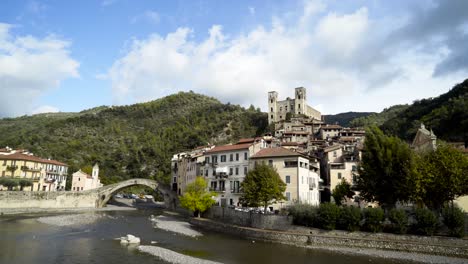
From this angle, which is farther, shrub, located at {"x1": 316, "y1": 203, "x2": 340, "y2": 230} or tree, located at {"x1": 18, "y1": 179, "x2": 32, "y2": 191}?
tree, located at {"x1": 18, "y1": 179, "x2": 32, "y2": 191}

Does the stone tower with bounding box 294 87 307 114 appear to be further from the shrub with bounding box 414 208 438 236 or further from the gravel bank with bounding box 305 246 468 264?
the gravel bank with bounding box 305 246 468 264

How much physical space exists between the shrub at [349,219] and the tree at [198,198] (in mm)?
22054

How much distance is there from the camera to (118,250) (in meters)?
30.8

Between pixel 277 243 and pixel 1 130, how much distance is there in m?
173

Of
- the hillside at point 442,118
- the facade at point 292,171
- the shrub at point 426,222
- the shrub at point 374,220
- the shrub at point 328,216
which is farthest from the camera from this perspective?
the hillside at point 442,118

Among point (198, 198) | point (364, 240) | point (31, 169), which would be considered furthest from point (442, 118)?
point (31, 169)

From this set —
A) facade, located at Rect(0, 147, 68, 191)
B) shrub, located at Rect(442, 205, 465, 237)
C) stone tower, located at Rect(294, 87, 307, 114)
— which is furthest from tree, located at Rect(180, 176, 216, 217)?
stone tower, located at Rect(294, 87, 307, 114)

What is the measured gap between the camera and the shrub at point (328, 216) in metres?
35.1

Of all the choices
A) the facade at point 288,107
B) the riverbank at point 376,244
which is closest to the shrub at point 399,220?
the riverbank at point 376,244

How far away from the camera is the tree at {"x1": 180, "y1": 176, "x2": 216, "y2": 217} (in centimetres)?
5119

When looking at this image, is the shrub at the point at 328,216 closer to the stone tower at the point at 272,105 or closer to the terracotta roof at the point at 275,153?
the terracotta roof at the point at 275,153

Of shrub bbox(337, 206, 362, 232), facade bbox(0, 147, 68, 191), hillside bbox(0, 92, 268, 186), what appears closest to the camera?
shrub bbox(337, 206, 362, 232)

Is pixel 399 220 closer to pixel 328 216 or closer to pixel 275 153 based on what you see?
pixel 328 216

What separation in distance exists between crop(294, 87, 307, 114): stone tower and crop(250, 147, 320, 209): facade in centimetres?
9288
